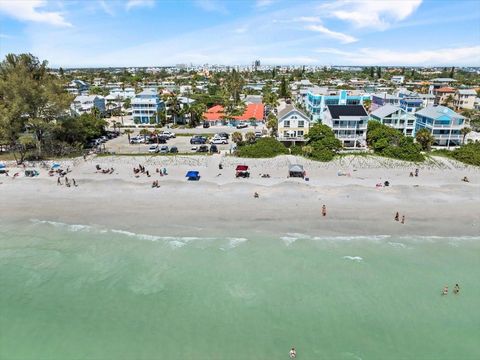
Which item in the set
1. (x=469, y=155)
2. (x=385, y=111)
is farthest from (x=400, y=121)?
(x=469, y=155)

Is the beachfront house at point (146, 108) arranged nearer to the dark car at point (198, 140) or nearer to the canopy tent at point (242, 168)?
the dark car at point (198, 140)

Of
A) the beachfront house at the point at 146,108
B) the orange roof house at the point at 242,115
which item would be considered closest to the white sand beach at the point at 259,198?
the orange roof house at the point at 242,115

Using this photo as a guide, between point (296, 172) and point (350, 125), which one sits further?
point (350, 125)

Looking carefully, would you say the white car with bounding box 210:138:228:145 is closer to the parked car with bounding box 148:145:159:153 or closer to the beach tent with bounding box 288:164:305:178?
the parked car with bounding box 148:145:159:153

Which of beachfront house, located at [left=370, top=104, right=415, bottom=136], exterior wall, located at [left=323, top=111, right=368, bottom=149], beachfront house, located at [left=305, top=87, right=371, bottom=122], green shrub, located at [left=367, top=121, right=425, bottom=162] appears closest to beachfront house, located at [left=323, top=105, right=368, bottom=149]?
exterior wall, located at [left=323, top=111, right=368, bottom=149]

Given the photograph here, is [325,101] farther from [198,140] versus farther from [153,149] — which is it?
[153,149]

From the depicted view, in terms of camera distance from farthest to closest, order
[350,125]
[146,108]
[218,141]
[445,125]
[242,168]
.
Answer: [146,108], [218,141], [445,125], [350,125], [242,168]
